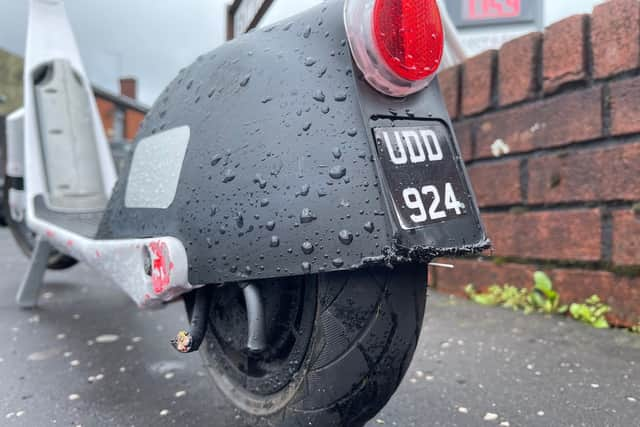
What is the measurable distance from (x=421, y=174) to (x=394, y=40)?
0.80 feet

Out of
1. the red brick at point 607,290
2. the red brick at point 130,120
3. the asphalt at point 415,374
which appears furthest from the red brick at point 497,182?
the red brick at point 130,120

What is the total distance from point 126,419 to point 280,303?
2.07 feet

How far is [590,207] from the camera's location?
2.13 metres

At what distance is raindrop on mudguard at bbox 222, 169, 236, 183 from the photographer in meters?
1.00

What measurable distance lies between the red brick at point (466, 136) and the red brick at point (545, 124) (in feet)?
0.16

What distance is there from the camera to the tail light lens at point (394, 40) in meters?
0.87

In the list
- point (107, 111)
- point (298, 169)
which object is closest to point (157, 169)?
point (298, 169)

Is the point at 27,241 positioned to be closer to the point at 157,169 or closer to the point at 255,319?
the point at 157,169

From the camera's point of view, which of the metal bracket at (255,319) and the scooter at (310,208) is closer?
the scooter at (310,208)

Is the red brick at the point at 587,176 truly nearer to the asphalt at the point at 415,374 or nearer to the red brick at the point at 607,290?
the red brick at the point at 607,290

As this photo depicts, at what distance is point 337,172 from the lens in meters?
0.88

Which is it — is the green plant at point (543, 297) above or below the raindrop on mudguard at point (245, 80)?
below

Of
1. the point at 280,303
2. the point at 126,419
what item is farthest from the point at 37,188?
the point at 280,303

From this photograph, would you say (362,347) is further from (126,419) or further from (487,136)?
(487,136)
